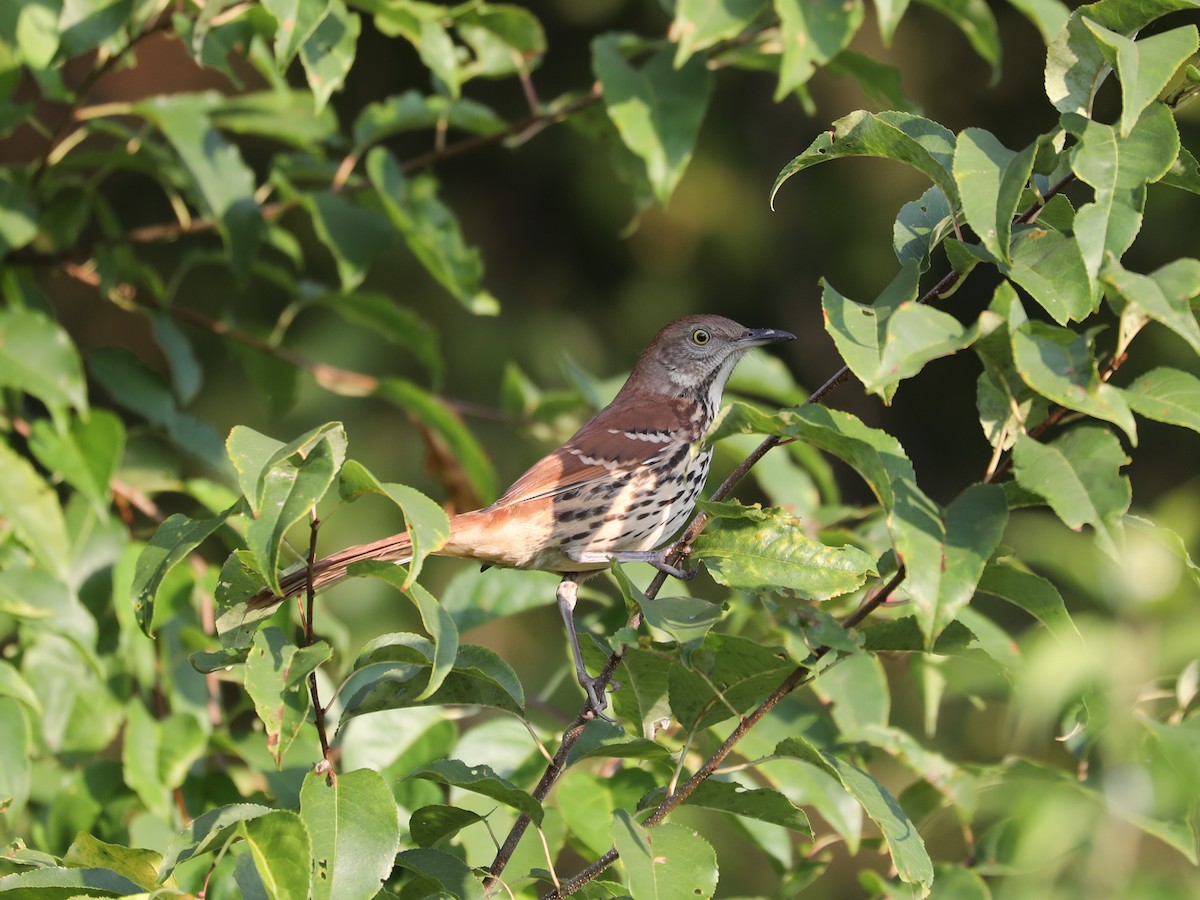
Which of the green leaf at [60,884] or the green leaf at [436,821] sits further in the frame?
the green leaf at [436,821]

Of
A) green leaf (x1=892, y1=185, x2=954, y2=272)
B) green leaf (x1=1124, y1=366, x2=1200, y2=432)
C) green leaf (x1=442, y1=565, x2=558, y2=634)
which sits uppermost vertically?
green leaf (x1=892, y1=185, x2=954, y2=272)

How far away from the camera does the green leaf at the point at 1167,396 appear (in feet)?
4.73

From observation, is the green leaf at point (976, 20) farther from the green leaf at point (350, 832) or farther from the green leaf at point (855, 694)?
the green leaf at point (350, 832)

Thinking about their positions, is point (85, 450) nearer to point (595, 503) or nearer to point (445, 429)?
point (445, 429)

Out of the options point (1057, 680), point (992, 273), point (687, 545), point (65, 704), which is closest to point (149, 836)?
point (65, 704)

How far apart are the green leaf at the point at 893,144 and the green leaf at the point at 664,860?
0.83 m

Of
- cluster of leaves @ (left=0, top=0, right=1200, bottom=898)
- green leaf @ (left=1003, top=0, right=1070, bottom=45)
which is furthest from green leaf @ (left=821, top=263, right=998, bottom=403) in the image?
green leaf @ (left=1003, top=0, right=1070, bottom=45)

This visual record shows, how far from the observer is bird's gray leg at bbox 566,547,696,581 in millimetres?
2012

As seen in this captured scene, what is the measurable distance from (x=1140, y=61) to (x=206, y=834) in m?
1.46

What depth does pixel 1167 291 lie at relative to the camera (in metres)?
1.39

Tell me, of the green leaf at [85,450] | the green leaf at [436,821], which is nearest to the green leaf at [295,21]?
the green leaf at [85,450]

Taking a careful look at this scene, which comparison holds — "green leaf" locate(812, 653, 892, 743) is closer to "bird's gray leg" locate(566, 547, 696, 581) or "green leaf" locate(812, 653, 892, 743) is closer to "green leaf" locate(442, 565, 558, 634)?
"bird's gray leg" locate(566, 547, 696, 581)

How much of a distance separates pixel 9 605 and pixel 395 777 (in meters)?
0.82

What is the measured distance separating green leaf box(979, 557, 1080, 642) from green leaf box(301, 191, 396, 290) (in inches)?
80.2
